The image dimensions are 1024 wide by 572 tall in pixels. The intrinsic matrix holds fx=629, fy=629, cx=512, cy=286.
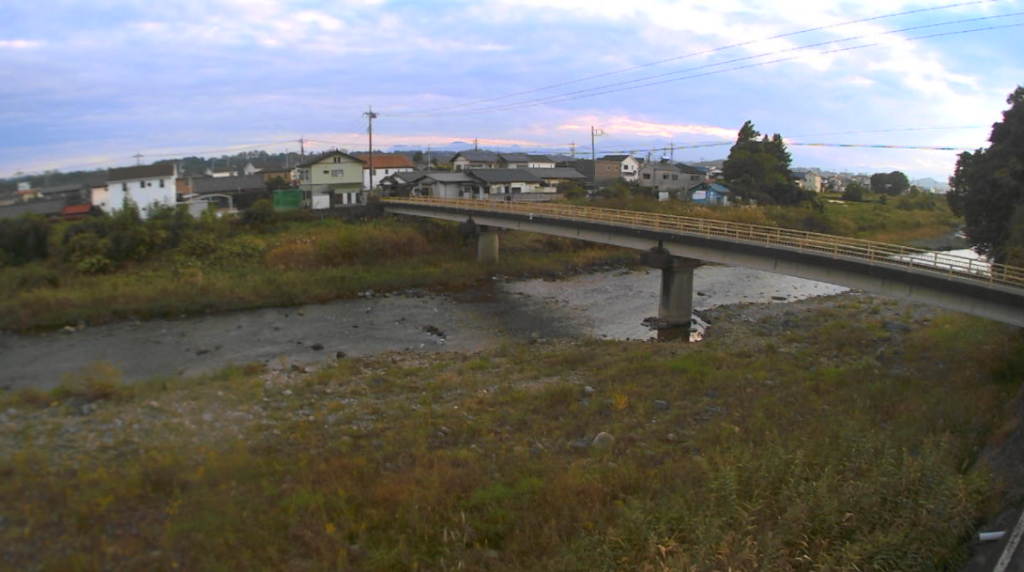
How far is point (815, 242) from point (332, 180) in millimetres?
34808

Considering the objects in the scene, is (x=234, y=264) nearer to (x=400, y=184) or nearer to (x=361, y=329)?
(x=361, y=329)

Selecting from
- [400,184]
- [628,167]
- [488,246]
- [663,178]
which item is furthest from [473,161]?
[488,246]

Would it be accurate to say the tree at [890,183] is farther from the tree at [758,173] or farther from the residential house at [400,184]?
the residential house at [400,184]

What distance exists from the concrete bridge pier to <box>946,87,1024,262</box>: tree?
9067 millimetres

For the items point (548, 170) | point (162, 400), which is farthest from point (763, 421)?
point (548, 170)

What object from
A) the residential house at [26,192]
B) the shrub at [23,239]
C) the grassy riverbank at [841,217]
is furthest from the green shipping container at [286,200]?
the grassy riverbank at [841,217]

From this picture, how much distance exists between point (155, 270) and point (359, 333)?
12.1 meters

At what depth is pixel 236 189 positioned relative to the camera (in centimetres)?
4328

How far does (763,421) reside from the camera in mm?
12039

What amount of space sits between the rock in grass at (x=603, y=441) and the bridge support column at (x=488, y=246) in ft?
77.9

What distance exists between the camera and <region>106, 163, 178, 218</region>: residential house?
34000 mm

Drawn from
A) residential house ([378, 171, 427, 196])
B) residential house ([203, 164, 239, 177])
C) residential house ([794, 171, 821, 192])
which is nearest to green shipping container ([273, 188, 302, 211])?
residential house ([378, 171, 427, 196])

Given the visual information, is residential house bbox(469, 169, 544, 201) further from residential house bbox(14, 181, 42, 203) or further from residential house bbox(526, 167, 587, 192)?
residential house bbox(14, 181, 42, 203)

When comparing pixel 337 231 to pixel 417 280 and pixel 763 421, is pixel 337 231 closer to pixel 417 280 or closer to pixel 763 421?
pixel 417 280
